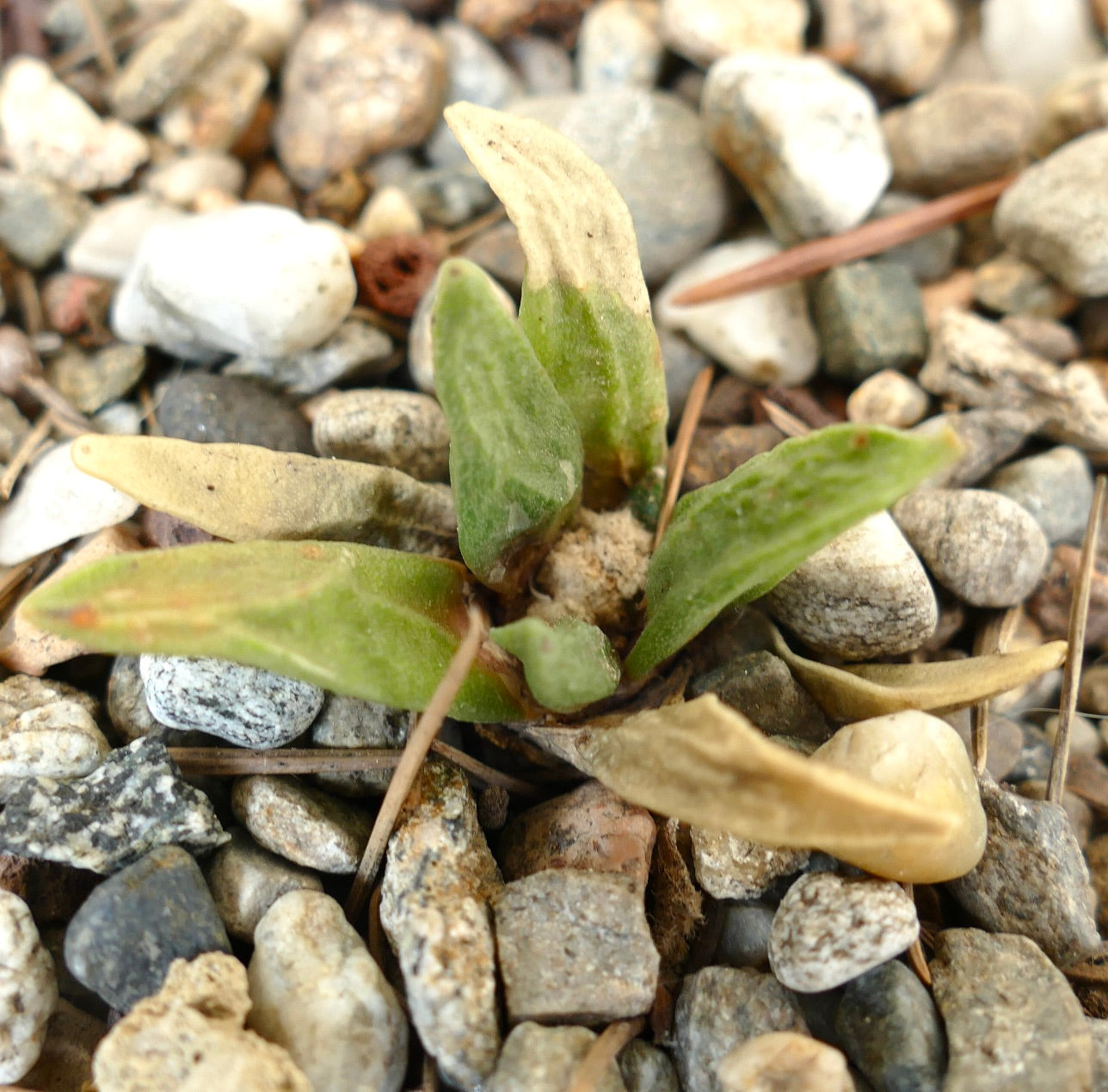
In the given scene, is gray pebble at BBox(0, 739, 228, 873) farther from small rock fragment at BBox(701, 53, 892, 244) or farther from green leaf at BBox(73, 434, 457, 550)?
small rock fragment at BBox(701, 53, 892, 244)

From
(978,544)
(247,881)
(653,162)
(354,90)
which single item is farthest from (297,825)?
(354,90)

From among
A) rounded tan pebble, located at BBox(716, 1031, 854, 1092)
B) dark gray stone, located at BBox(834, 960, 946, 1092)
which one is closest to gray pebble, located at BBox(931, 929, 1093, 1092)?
dark gray stone, located at BBox(834, 960, 946, 1092)

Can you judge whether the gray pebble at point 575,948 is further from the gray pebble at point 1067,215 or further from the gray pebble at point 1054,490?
the gray pebble at point 1067,215

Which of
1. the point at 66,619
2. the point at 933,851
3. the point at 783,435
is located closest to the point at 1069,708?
the point at 933,851

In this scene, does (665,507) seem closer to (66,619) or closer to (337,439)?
(337,439)

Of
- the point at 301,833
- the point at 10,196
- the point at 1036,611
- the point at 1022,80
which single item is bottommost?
the point at 1036,611

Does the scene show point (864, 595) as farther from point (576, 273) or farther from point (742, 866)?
point (576, 273)
